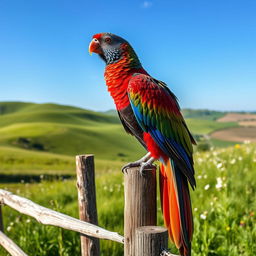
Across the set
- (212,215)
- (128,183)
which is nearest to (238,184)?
(212,215)

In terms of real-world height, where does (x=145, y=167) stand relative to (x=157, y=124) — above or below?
below

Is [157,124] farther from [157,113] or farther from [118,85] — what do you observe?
[118,85]

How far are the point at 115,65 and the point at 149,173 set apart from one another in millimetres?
1007

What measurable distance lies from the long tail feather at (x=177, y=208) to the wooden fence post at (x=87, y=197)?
107 centimetres

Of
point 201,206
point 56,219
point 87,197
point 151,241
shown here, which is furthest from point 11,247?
point 201,206

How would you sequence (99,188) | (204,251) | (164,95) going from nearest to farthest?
1. (164,95)
2. (204,251)
3. (99,188)

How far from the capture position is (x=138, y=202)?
240 cm

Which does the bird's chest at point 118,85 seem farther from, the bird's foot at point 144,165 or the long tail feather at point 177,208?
the long tail feather at point 177,208

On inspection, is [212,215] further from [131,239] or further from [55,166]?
[55,166]

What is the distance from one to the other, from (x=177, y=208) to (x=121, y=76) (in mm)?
1190

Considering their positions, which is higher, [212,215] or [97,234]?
[97,234]

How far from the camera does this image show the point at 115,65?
9.46 ft

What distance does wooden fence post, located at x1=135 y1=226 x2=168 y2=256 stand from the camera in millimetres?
2205

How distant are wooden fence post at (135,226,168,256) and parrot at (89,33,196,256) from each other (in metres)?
0.10
